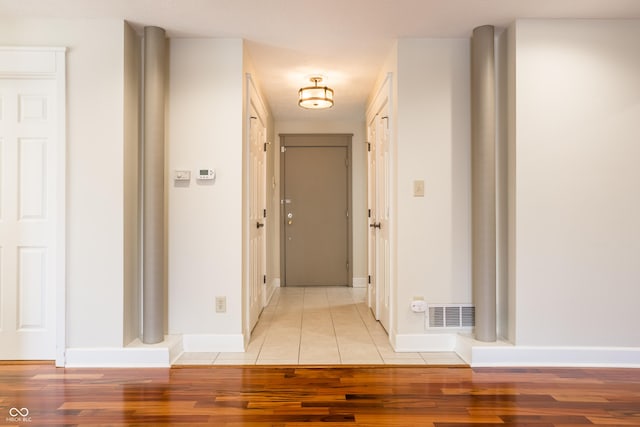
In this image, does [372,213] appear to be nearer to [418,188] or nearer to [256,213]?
[256,213]

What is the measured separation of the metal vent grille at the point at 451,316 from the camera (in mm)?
3447

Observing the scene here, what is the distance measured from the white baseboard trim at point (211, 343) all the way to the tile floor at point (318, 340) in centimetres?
7

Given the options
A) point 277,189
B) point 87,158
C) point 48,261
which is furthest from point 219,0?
point 277,189

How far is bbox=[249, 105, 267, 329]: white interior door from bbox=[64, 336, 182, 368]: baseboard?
90 cm

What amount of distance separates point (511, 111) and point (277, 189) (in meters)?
3.90

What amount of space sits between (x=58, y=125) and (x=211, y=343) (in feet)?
6.04

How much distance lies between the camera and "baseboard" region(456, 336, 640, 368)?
310cm

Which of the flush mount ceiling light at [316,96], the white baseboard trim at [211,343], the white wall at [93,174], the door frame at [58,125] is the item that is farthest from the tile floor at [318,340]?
the flush mount ceiling light at [316,96]

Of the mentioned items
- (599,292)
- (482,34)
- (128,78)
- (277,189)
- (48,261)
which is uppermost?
(482,34)

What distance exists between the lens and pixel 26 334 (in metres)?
3.13

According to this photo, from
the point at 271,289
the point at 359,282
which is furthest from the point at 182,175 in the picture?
the point at 359,282

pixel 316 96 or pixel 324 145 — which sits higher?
pixel 316 96

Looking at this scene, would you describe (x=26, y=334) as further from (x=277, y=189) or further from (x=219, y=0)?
(x=277, y=189)

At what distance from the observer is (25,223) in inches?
123
